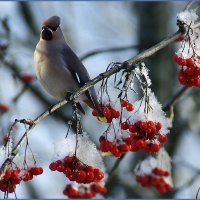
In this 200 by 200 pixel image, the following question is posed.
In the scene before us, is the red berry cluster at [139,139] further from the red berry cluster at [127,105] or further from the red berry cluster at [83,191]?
the red berry cluster at [83,191]

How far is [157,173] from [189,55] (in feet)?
3.84

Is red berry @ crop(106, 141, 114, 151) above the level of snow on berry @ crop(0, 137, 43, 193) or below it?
above

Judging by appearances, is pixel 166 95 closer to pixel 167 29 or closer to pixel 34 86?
pixel 167 29

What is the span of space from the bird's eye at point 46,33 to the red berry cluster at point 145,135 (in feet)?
4.43

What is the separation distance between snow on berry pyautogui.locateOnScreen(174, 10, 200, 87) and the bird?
927mm

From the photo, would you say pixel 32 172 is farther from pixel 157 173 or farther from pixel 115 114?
pixel 157 173

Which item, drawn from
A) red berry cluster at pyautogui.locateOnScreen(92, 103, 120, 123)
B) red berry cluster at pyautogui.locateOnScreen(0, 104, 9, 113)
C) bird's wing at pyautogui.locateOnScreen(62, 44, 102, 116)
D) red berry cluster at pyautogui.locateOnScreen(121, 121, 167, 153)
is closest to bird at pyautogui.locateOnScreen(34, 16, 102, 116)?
bird's wing at pyautogui.locateOnScreen(62, 44, 102, 116)

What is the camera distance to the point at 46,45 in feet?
12.3

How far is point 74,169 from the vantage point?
2576mm

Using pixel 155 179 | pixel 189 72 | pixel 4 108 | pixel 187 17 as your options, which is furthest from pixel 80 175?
pixel 4 108

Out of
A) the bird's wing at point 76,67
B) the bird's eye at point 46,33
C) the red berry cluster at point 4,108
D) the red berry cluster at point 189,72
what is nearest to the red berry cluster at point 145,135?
the red berry cluster at point 189,72

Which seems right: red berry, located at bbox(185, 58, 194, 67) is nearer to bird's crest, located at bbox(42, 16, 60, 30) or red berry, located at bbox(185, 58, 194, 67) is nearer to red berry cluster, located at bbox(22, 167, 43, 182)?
red berry cluster, located at bbox(22, 167, 43, 182)

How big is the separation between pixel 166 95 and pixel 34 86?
4.85ft

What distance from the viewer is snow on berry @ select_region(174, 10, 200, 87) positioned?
270cm
